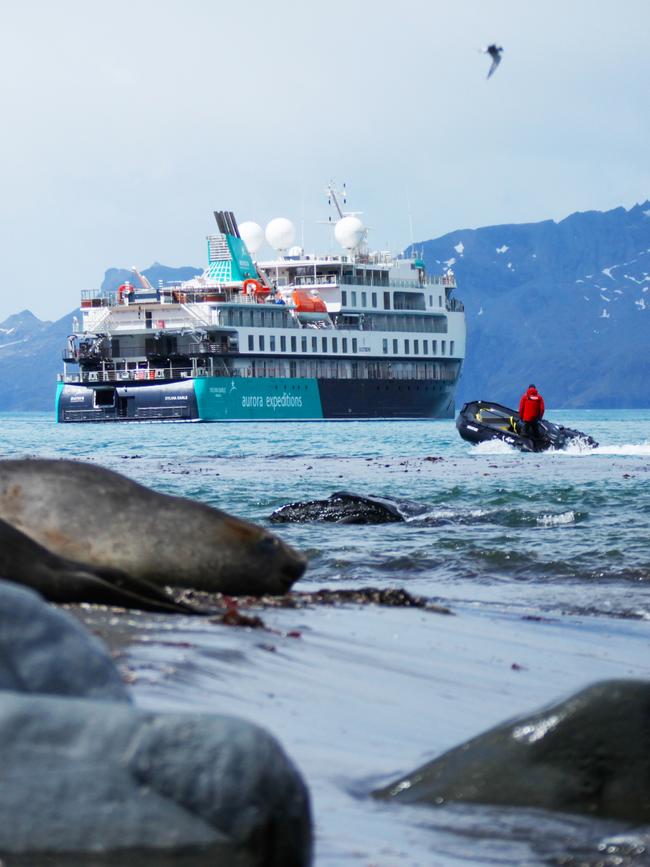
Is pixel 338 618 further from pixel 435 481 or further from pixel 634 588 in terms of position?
pixel 435 481

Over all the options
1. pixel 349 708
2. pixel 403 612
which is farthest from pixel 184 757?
pixel 403 612

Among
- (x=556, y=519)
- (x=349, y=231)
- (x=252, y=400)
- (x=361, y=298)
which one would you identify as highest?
(x=349, y=231)

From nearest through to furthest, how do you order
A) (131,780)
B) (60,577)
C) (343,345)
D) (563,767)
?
1. (131,780)
2. (563,767)
3. (60,577)
4. (343,345)

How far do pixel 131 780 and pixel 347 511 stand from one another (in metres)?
12.6

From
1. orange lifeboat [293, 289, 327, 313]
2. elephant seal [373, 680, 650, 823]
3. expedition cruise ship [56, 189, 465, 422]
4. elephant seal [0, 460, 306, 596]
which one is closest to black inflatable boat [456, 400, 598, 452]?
elephant seal [0, 460, 306, 596]

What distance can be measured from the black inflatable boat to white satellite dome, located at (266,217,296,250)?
5965 centimetres

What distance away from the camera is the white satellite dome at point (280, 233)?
97.1m

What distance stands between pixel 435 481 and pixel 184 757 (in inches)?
821

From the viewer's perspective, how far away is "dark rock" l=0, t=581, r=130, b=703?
3.67m

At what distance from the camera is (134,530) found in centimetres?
716

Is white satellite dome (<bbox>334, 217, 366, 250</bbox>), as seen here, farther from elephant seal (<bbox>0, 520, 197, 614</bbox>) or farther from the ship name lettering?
elephant seal (<bbox>0, 520, 197, 614</bbox>)

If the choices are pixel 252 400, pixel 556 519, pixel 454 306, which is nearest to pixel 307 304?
pixel 252 400

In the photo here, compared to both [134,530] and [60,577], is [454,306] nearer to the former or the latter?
[134,530]

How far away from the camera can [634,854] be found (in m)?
4.00
